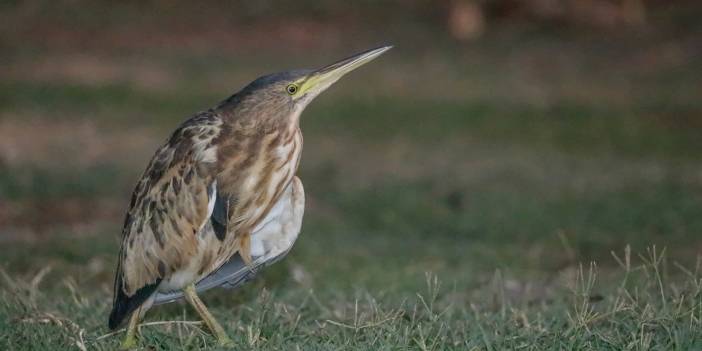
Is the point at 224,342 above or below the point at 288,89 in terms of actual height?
below

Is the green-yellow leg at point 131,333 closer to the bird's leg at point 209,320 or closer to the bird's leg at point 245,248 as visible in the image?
the bird's leg at point 209,320

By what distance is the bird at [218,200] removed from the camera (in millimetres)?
4770

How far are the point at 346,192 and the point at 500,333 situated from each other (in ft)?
24.0

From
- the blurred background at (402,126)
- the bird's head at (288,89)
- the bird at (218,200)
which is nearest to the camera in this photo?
the bird at (218,200)

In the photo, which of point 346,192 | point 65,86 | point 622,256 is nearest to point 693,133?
point 346,192

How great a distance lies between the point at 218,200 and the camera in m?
4.78

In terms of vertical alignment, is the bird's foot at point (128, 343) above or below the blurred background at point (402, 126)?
above

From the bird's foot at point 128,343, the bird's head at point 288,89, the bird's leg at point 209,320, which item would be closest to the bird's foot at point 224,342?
the bird's leg at point 209,320

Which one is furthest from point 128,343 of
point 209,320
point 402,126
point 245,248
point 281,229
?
point 402,126

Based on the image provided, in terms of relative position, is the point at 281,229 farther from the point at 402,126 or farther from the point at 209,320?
the point at 402,126

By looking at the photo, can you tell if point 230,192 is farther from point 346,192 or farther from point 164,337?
point 346,192

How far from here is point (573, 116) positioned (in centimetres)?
1600

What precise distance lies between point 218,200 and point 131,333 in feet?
1.93

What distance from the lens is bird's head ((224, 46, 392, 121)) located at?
4.92m
